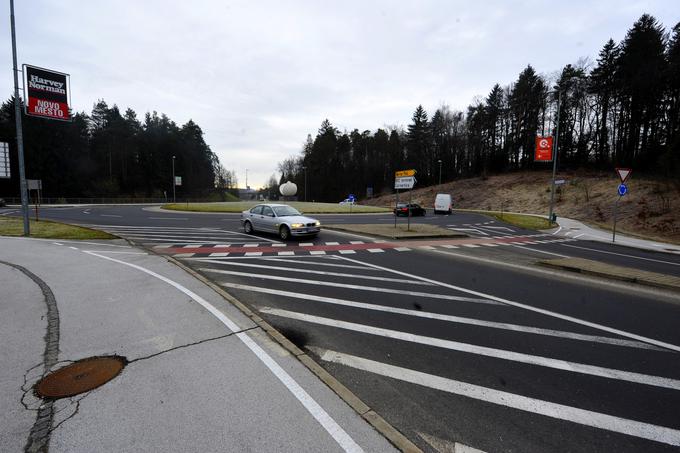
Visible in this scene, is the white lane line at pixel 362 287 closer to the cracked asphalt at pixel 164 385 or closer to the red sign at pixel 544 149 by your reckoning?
the cracked asphalt at pixel 164 385

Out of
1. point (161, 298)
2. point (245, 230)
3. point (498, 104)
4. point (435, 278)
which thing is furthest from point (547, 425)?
point (498, 104)

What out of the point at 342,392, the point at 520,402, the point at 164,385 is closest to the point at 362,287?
the point at 342,392

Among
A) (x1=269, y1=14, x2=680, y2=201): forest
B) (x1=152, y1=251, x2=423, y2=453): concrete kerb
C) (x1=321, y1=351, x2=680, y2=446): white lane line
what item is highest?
(x1=269, y1=14, x2=680, y2=201): forest

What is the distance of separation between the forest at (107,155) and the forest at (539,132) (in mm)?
33529

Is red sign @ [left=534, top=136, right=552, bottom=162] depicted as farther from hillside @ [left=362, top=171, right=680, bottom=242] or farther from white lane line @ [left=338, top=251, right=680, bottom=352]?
white lane line @ [left=338, top=251, right=680, bottom=352]

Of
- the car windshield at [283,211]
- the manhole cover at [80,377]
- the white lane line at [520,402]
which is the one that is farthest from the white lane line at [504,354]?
the car windshield at [283,211]

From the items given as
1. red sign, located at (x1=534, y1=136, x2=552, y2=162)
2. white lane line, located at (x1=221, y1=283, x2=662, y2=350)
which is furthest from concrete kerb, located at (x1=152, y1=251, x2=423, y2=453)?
red sign, located at (x1=534, y1=136, x2=552, y2=162)

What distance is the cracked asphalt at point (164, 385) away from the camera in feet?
8.32

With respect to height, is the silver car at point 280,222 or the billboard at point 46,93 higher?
the billboard at point 46,93

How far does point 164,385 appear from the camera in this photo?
10.7 feet

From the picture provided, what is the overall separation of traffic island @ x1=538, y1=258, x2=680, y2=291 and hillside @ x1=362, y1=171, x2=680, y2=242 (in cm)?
1797

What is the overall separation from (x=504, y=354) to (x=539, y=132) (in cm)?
6923

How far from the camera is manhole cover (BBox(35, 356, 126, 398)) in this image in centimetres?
316

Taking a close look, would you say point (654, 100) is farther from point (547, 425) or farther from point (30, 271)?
point (30, 271)
